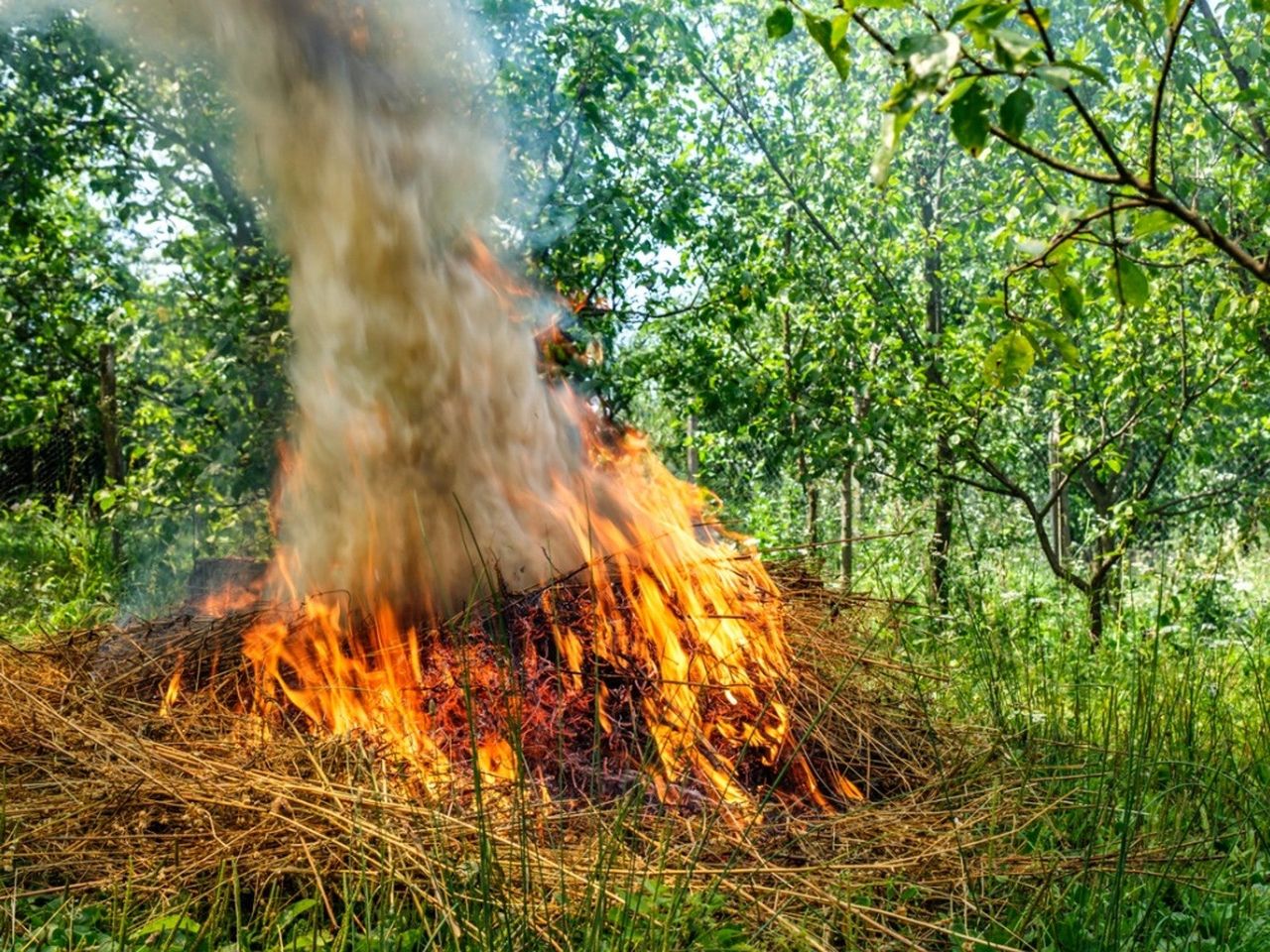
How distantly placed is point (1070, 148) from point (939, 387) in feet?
5.76

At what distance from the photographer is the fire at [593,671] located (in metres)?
3.24

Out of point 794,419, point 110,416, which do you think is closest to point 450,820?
point 794,419

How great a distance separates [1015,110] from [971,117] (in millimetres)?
58

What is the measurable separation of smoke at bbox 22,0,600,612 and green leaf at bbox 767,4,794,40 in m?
2.71

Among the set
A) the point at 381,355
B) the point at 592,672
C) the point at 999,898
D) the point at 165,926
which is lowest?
the point at 999,898

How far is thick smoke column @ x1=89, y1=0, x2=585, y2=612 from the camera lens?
4.03 metres

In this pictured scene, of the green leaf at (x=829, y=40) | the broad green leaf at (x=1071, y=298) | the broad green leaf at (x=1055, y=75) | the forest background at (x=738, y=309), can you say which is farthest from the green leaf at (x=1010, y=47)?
the forest background at (x=738, y=309)

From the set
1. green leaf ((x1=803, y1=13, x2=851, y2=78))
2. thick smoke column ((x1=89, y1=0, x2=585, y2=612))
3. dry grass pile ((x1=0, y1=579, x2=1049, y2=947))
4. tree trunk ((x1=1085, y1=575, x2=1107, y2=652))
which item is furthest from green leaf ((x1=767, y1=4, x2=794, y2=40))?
tree trunk ((x1=1085, y1=575, x2=1107, y2=652))

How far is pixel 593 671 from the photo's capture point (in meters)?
3.49

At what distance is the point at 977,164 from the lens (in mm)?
12102

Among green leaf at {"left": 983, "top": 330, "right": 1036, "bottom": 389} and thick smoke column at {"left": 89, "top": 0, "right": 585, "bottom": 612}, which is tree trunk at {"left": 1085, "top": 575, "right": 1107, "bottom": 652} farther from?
green leaf at {"left": 983, "top": 330, "right": 1036, "bottom": 389}

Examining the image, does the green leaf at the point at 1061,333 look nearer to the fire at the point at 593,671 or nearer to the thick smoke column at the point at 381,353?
the fire at the point at 593,671

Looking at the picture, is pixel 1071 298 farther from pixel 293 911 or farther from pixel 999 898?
pixel 293 911

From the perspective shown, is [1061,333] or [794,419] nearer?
[1061,333]
